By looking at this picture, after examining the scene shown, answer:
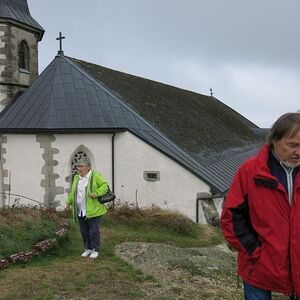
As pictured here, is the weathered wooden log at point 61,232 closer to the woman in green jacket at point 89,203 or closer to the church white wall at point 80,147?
the woman in green jacket at point 89,203

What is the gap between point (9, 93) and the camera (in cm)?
1805

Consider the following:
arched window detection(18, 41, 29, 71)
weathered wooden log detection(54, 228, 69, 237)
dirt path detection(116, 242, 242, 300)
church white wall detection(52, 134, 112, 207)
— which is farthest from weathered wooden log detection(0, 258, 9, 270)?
arched window detection(18, 41, 29, 71)

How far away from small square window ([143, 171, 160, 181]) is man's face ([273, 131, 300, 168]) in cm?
1136

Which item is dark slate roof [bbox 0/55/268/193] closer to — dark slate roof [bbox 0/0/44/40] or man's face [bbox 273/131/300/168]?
→ dark slate roof [bbox 0/0/44/40]

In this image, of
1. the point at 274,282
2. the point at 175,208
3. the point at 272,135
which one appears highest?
the point at 272,135

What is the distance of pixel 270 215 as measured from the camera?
2.63m

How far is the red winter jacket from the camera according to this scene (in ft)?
8.48

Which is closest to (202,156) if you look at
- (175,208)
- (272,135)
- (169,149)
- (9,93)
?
(169,149)

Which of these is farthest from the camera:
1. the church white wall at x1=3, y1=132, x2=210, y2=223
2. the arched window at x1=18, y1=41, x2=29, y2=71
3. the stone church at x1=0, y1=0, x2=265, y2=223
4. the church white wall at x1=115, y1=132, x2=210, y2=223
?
the arched window at x1=18, y1=41, x2=29, y2=71

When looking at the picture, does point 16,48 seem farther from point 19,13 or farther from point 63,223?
point 63,223

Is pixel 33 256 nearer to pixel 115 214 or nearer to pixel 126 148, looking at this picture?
pixel 115 214

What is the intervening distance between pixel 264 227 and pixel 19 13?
19.2 m

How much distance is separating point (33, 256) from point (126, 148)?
8.58 m

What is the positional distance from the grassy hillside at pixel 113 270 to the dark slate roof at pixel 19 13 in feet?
40.8
